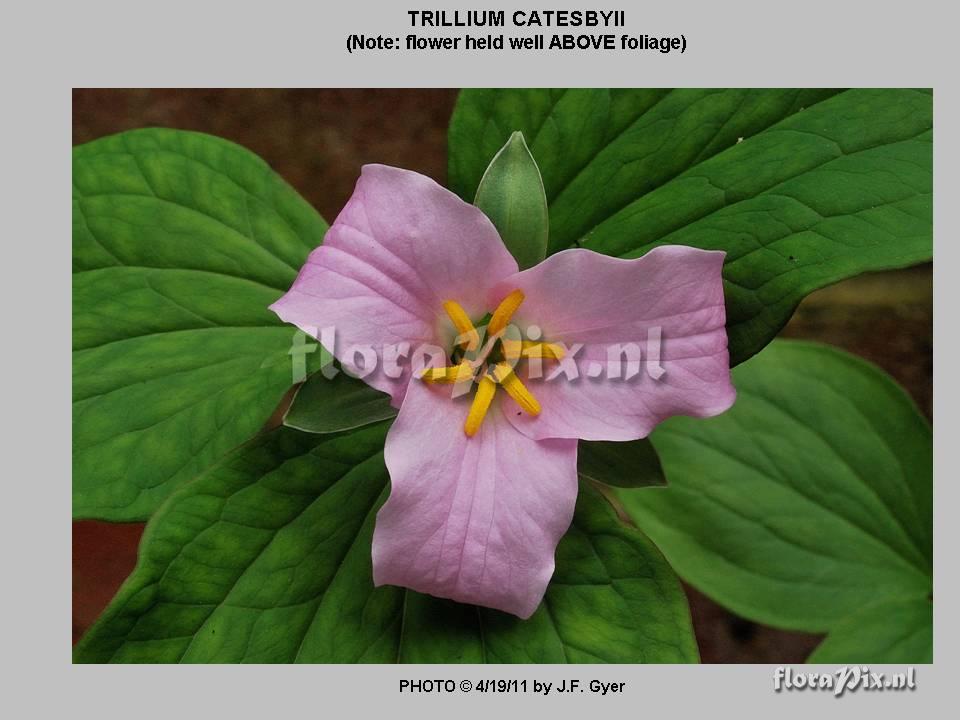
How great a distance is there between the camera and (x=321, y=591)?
0.88m

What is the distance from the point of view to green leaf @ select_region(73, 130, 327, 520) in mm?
950

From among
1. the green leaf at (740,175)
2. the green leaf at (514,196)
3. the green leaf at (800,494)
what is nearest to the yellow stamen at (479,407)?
the green leaf at (514,196)

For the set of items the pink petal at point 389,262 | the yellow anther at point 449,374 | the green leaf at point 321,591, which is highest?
the pink petal at point 389,262

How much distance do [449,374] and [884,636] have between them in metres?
0.85

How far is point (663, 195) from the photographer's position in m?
0.88

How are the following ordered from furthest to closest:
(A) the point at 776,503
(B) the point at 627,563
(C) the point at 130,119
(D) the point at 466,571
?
(C) the point at 130,119
(A) the point at 776,503
(B) the point at 627,563
(D) the point at 466,571

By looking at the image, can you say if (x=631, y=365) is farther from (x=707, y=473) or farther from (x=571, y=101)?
(x=707, y=473)

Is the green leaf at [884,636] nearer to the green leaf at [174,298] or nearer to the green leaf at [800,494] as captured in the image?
the green leaf at [800,494]

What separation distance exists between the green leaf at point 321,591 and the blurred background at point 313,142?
1.85 feet

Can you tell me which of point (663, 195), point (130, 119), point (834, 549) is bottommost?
point (834, 549)

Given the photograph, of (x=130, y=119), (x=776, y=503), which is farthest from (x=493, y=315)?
(x=130, y=119)

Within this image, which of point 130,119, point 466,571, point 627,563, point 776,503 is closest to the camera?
point 466,571

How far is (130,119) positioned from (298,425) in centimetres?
81

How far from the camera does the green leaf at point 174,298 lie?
3.12ft
